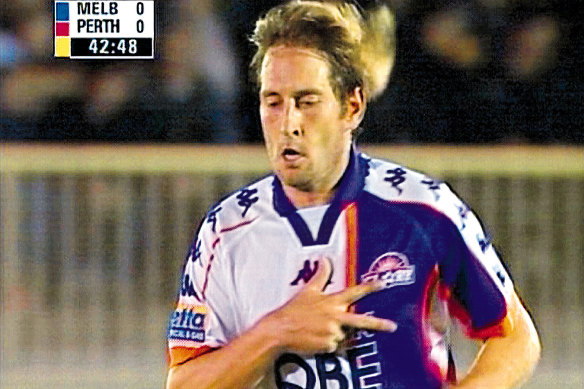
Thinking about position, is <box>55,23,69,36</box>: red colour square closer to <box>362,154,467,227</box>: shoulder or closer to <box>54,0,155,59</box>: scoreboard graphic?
<box>54,0,155,59</box>: scoreboard graphic

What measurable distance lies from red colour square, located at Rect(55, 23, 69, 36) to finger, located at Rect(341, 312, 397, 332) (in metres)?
1.63

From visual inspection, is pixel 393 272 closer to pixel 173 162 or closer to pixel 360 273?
pixel 360 273

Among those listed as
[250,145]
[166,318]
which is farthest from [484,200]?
[166,318]

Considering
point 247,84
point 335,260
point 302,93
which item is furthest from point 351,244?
point 247,84

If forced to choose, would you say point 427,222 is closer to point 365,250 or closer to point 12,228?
point 365,250

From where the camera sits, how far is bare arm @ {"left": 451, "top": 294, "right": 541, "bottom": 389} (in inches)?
102

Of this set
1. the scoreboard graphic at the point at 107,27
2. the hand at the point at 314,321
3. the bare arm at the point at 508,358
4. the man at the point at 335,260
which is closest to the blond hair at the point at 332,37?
the man at the point at 335,260

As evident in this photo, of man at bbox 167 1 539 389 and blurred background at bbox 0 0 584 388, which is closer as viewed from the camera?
man at bbox 167 1 539 389

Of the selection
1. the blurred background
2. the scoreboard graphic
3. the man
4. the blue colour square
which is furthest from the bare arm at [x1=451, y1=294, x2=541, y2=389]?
the blurred background

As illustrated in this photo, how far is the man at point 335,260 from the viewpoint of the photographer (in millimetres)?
2609

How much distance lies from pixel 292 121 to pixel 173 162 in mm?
2193

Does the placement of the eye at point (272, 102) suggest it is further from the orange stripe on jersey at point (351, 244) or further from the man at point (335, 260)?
the orange stripe on jersey at point (351, 244)

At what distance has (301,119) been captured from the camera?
2.62 metres

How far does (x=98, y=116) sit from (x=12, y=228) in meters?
0.42
